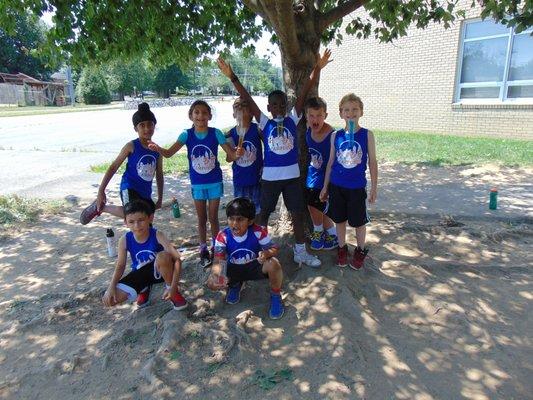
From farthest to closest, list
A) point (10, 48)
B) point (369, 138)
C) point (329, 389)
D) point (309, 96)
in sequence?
point (10, 48)
point (309, 96)
point (369, 138)
point (329, 389)

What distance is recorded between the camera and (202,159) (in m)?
4.13

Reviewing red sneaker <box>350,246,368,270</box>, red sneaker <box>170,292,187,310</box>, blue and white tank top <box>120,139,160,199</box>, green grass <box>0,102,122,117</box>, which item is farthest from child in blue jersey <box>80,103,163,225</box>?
green grass <box>0,102,122,117</box>

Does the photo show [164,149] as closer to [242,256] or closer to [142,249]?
[142,249]

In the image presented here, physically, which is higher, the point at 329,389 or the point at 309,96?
the point at 309,96

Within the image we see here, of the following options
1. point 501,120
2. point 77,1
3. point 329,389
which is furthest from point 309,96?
point 501,120

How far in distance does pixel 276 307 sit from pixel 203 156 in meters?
1.58

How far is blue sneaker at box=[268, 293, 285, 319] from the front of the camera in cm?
353

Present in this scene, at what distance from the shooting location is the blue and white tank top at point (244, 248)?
3.49m

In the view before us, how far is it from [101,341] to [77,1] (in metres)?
3.95

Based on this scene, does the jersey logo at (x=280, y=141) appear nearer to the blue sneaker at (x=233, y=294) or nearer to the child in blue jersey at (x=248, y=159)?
the child in blue jersey at (x=248, y=159)

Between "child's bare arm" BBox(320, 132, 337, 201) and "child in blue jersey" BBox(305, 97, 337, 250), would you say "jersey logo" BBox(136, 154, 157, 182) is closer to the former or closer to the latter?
"child in blue jersey" BBox(305, 97, 337, 250)

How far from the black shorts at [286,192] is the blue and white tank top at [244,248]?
491mm

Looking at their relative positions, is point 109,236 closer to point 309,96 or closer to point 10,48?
point 309,96

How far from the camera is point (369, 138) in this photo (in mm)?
3844
